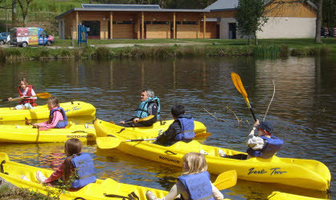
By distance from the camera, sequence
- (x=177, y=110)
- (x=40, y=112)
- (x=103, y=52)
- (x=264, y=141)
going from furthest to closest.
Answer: (x=103, y=52) < (x=40, y=112) < (x=177, y=110) < (x=264, y=141)

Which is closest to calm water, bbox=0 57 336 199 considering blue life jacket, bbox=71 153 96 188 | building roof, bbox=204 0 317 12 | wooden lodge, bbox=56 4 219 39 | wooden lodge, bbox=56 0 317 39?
blue life jacket, bbox=71 153 96 188

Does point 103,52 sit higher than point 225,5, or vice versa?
point 225,5

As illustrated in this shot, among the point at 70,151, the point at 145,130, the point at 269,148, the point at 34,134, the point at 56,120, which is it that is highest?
the point at 70,151

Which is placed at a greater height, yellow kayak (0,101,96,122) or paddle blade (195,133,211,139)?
yellow kayak (0,101,96,122)

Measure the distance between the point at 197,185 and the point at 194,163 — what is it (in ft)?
1.12

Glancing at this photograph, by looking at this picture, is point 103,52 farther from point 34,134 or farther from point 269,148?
point 269,148

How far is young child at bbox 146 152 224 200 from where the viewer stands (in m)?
6.09

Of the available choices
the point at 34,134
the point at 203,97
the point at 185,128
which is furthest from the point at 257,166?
the point at 203,97

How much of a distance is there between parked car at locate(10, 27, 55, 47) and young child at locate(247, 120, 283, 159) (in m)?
39.2

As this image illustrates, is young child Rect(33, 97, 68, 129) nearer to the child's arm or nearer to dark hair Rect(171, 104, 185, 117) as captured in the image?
dark hair Rect(171, 104, 185, 117)

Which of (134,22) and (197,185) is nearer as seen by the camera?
(197,185)

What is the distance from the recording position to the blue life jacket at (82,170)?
23.3 ft

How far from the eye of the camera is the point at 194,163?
6.09 meters

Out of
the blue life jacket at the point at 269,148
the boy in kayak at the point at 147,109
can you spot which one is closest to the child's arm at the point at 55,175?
the blue life jacket at the point at 269,148
